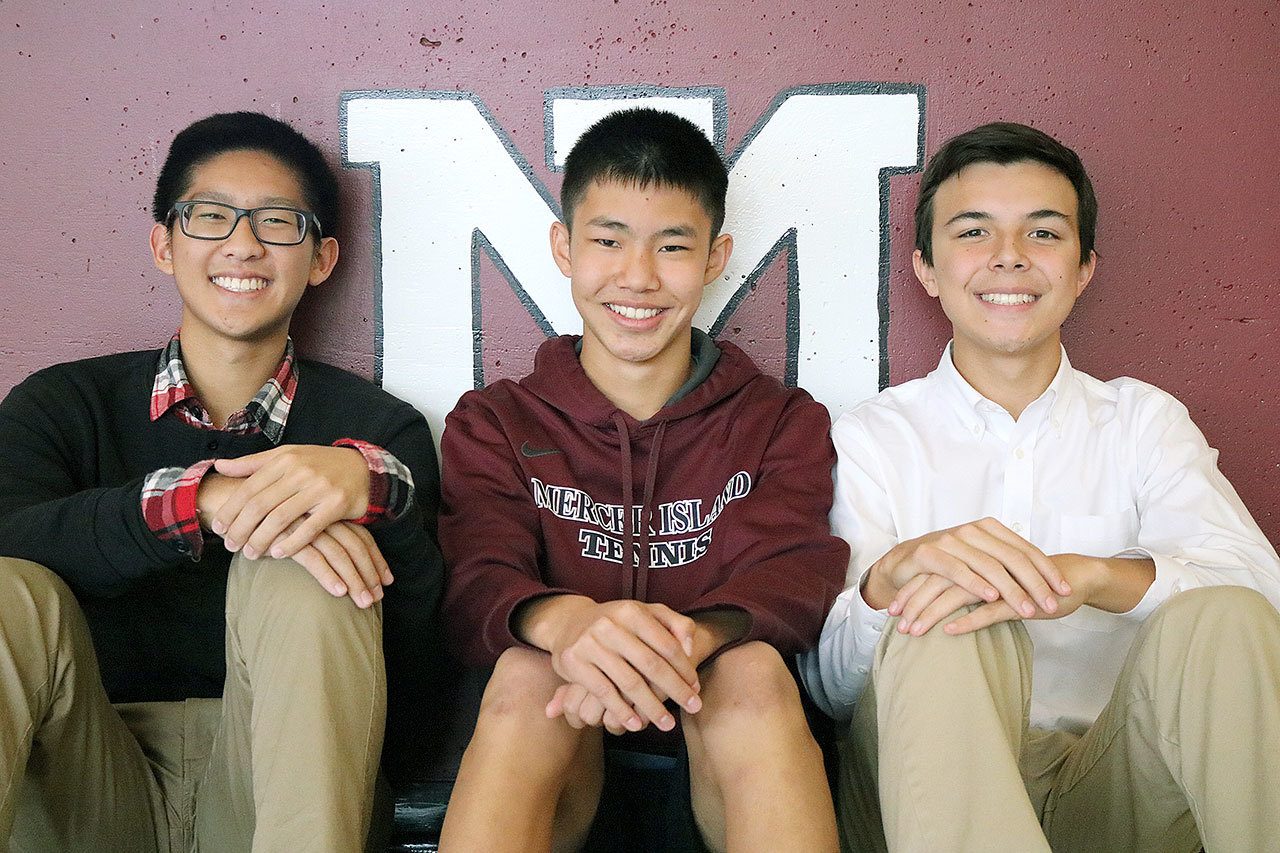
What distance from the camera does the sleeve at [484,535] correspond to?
56.3 inches

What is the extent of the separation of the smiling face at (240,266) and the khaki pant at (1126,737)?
1.08 m

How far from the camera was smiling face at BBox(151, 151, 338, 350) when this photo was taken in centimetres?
177

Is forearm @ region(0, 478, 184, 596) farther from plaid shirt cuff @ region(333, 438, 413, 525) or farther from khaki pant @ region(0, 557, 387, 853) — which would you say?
plaid shirt cuff @ region(333, 438, 413, 525)

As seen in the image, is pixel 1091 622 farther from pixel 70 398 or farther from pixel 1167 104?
pixel 70 398

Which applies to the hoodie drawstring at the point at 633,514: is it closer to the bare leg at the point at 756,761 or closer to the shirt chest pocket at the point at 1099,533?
the bare leg at the point at 756,761

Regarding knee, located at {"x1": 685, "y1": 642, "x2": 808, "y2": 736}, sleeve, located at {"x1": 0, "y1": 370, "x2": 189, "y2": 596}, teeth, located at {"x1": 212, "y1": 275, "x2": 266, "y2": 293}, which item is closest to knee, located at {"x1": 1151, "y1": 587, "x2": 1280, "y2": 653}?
knee, located at {"x1": 685, "y1": 642, "x2": 808, "y2": 736}

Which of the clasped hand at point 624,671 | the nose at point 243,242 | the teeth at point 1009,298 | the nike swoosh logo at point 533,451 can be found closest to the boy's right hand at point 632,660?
the clasped hand at point 624,671

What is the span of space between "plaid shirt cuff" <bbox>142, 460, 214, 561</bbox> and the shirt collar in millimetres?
1087

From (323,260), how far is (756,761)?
1.15 meters

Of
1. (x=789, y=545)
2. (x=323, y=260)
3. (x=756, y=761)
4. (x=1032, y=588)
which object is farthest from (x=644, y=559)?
(x=323, y=260)

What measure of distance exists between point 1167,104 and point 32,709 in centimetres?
198

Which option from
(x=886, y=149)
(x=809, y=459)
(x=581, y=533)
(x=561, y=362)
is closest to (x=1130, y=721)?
(x=809, y=459)

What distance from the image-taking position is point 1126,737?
4.28ft

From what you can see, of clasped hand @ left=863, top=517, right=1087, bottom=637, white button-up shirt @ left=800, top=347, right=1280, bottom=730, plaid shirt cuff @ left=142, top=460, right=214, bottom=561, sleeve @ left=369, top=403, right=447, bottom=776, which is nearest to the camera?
clasped hand @ left=863, top=517, right=1087, bottom=637
